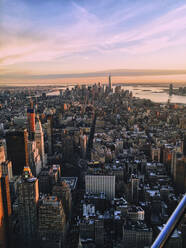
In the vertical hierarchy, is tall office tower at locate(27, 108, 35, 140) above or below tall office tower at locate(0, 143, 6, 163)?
above

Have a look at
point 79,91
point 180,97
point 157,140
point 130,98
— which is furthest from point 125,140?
point 79,91

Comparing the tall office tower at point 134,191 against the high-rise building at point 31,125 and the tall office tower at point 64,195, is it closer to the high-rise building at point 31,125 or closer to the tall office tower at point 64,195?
the tall office tower at point 64,195

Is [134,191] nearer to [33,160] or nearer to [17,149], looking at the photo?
[33,160]

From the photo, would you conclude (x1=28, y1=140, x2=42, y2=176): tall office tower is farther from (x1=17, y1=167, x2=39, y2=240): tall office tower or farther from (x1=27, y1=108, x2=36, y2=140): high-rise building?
(x1=17, y1=167, x2=39, y2=240): tall office tower

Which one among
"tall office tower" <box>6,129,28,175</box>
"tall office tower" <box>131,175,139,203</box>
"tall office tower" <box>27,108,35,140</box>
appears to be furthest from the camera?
"tall office tower" <box>27,108,35,140</box>

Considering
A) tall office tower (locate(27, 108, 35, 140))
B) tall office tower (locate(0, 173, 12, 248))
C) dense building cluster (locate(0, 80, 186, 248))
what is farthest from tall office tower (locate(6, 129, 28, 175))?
tall office tower (locate(0, 173, 12, 248))

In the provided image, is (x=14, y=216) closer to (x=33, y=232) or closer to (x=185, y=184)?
(x=33, y=232)

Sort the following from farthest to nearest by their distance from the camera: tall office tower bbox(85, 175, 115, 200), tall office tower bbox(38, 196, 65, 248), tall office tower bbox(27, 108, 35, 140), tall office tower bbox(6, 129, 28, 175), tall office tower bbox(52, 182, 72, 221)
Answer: tall office tower bbox(27, 108, 35, 140) → tall office tower bbox(6, 129, 28, 175) → tall office tower bbox(85, 175, 115, 200) → tall office tower bbox(52, 182, 72, 221) → tall office tower bbox(38, 196, 65, 248)

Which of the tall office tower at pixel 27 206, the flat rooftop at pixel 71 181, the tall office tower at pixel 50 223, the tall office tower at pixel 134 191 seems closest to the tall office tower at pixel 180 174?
the tall office tower at pixel 134 191

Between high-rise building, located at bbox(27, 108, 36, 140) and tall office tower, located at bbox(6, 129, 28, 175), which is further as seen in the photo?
high-rise building, located at bbox(27, 108, 36, 140)
